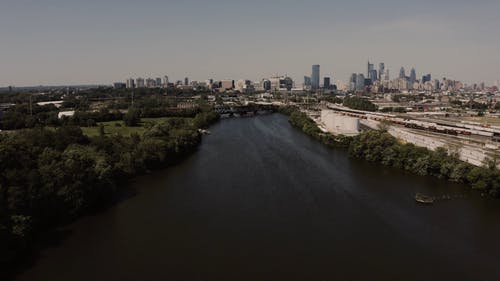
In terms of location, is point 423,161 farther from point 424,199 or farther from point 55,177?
point 55,177

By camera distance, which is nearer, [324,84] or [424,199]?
[424,199]

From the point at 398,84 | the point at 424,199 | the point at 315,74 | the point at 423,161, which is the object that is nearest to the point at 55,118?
the point at 423,161

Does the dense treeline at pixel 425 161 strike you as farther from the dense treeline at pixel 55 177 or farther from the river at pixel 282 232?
the dense treeline at pixel 55 177

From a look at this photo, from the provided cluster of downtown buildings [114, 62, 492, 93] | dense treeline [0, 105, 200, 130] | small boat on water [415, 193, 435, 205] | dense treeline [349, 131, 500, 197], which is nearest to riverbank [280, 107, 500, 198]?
→ dense treeline [349, 131, 500, 197]

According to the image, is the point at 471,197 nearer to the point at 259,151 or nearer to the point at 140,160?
the point at 259,151

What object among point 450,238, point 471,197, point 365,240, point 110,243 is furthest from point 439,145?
point 110,243

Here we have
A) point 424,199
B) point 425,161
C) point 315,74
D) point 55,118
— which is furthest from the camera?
point 315,74
